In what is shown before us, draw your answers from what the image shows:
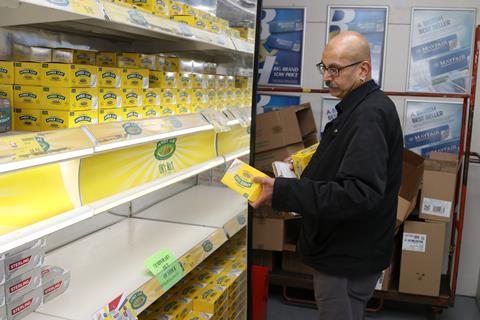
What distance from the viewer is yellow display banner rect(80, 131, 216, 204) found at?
6.10 ft

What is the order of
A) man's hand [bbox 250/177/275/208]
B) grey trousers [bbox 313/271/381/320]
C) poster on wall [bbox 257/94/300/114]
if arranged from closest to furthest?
1. man's hand [bbox 250/177/275/208]
2. grey trousers [bbox 313/271/381/320]
3. poster on wall [bbox 257/94/300/114]

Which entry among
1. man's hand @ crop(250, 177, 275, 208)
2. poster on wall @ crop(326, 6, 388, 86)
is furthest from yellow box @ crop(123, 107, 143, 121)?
poster on wall @ crop(326, 6, 388, 86)

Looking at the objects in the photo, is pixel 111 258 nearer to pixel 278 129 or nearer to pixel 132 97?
pixel 132 97

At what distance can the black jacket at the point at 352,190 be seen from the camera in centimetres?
198

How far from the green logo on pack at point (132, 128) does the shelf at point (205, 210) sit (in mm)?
1055

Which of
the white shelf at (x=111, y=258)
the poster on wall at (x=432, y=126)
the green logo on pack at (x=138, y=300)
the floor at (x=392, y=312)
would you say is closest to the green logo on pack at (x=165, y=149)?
the white shelf at (x=111, y=258)

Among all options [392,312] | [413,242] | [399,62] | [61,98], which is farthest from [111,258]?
[399,62]

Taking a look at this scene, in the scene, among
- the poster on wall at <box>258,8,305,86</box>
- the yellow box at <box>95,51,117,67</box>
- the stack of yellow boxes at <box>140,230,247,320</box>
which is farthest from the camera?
the poster on wall at <box>258,8,305,86</box>

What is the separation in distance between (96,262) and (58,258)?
17 cm

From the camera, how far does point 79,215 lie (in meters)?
1.59

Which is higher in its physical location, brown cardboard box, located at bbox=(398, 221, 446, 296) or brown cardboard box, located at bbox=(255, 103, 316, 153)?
brown cardboard box, located at bbox=(255, 103, 316, 153)

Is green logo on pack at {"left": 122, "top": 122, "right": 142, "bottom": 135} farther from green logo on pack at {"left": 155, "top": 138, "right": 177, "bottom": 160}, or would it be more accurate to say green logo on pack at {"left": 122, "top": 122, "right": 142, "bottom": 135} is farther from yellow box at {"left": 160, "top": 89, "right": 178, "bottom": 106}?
green logo on pack at {"left": 155, "top": 138, "right": 177, "bottom": 160}

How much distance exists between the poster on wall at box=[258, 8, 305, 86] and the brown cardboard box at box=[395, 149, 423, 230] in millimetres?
1393

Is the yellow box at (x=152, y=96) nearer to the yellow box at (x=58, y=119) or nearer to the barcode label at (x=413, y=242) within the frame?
the yellow box at (x=58, y=119)
